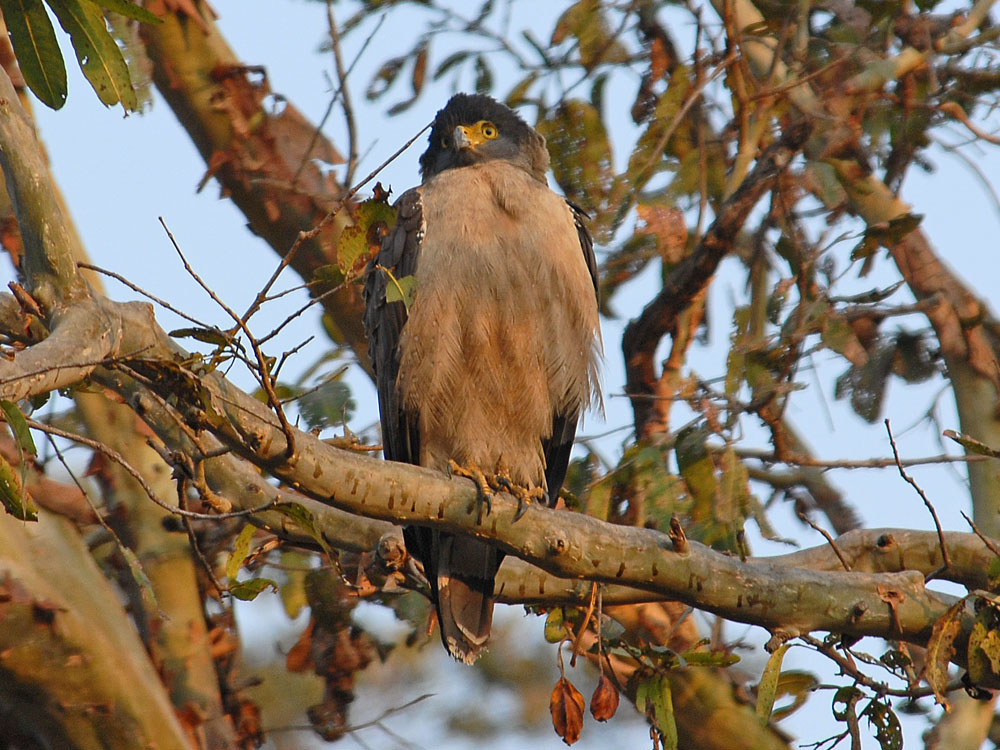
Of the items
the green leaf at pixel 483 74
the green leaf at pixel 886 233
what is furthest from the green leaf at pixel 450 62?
the green leaf at pixel 886 233

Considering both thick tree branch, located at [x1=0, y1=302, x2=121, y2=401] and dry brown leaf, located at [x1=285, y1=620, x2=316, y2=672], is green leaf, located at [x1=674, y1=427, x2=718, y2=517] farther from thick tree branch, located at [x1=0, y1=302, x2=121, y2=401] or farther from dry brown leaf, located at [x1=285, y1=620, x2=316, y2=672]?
thick tree branch, located at [x1=0, y1=302, x2=121, y2=401]

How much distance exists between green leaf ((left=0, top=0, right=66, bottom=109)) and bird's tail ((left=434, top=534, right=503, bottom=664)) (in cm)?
225

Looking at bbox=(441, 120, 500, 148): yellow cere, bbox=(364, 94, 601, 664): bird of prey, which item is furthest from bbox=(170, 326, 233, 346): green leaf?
bbox=(441, 120, 500, 148): yellow cere

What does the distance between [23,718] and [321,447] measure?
3364mm

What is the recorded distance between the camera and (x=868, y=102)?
645 cm

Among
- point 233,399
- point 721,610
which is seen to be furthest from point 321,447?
point 721,610

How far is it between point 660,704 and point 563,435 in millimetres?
1636

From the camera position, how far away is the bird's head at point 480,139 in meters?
5.44

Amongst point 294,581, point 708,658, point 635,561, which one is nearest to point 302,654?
point 294,581

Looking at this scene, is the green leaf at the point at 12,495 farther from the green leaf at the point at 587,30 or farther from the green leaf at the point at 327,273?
the green leaf at the point at 587,30

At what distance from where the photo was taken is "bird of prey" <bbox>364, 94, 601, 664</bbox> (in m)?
4.57

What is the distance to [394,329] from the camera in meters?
4.81

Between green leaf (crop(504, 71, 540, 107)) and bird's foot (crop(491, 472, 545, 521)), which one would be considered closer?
bird's foot (crop(491, 472, 545, 521))

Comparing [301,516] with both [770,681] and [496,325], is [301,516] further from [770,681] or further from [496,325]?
[496,325]
